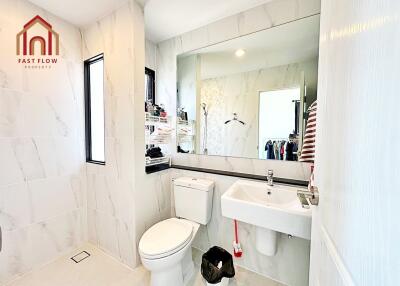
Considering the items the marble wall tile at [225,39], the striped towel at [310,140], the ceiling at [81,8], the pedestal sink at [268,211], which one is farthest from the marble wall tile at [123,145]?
the striped towel at [310,140]

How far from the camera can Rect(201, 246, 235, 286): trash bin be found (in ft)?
4.58

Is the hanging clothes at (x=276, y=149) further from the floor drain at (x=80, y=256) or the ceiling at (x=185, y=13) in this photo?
the floor drain at (x=80, y=256)

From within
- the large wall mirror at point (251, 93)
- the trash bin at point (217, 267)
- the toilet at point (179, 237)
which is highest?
the large wall mirror at point (251, 93)

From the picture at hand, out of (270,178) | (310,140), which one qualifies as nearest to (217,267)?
(270,178)

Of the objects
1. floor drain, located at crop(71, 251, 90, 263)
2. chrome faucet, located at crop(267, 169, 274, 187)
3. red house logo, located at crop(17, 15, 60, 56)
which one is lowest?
floor drain, located at crop(71, 251, 90, 263)

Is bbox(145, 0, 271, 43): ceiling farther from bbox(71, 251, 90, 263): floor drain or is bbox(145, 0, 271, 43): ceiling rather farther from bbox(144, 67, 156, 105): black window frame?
bbox(71, 251, 90, 263): floor drain

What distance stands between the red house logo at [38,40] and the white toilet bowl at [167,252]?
6.03 feet

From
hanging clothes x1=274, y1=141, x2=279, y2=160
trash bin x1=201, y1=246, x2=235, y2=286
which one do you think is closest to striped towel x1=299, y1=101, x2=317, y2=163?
hanging clothes x1=274, y1=141, x2=279, y2=160

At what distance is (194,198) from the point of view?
1724 millimetres

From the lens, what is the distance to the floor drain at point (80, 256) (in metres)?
1.78

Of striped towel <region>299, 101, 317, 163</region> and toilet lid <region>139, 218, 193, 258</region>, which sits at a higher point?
striped towel <region>299, 101, 317, 163</region>

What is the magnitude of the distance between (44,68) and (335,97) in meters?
2.17

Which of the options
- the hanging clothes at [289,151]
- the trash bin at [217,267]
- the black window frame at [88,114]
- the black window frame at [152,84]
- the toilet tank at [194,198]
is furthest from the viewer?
the black window frame at [152,84]

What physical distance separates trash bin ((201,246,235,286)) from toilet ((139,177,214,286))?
19 cm
